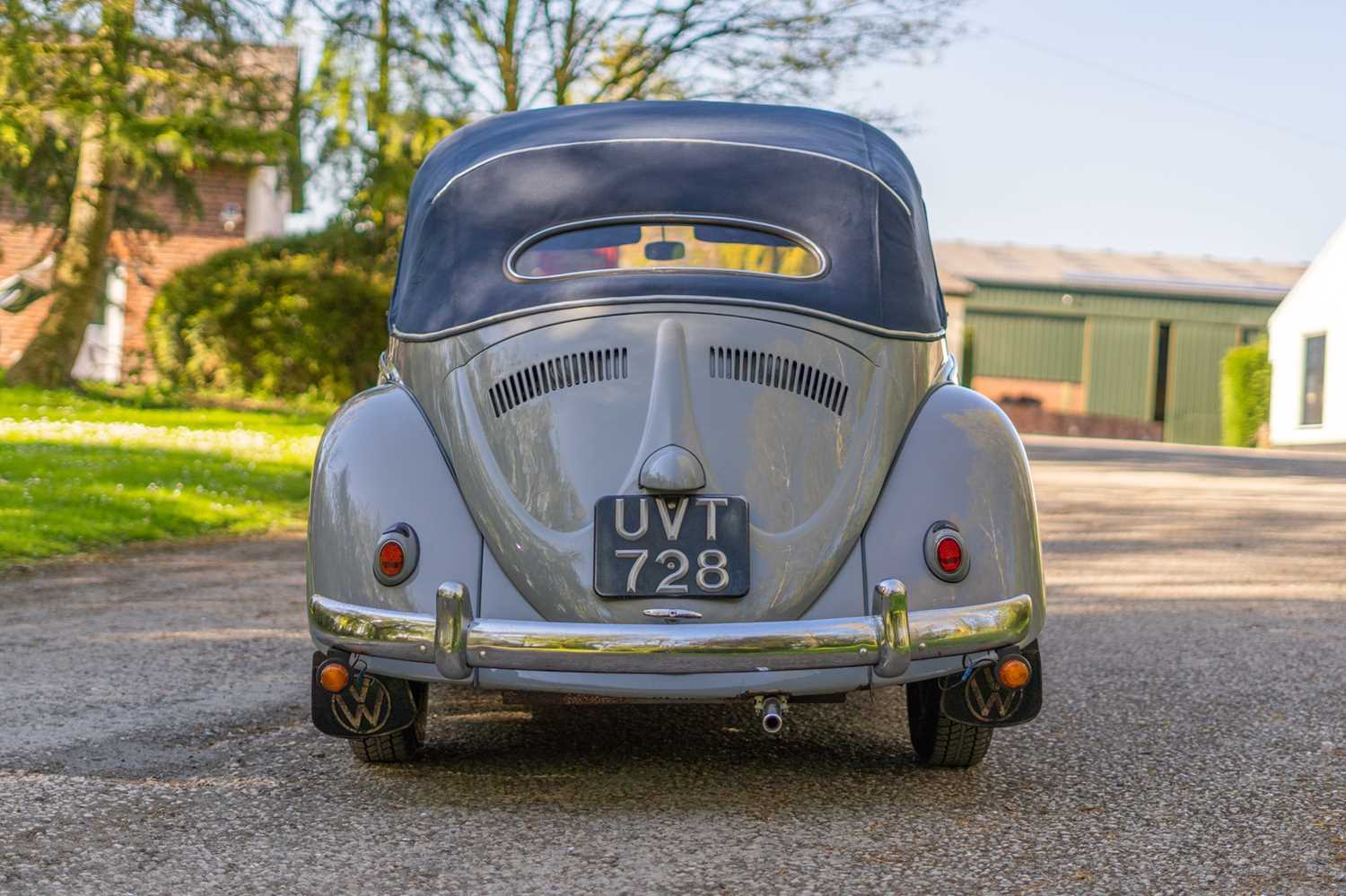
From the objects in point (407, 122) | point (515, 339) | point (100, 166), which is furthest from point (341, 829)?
point (100, 166)

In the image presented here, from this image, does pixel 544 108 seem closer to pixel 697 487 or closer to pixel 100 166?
pixel 697 487

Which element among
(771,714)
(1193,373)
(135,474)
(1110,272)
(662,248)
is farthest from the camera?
(1110,272)

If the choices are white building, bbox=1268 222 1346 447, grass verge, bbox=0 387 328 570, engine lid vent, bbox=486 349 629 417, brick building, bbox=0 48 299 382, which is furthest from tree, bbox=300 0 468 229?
white building, bbox=1268 222 1346 447

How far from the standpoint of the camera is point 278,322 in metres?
20.8

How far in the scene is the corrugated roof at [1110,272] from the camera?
41219 millimetres

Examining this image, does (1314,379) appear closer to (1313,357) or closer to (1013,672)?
(1313,357)

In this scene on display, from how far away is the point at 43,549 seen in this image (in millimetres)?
8531

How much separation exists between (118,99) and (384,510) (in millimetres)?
13981

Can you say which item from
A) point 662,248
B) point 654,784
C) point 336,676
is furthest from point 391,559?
point 662,248

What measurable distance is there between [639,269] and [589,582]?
0.97 meters

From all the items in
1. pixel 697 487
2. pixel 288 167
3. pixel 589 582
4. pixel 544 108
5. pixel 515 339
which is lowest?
pixel 589 582

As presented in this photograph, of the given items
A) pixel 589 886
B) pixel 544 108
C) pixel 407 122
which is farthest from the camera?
pixel 407 122

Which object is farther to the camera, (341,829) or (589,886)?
(341,829)

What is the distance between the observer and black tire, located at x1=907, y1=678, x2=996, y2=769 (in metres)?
4.12
